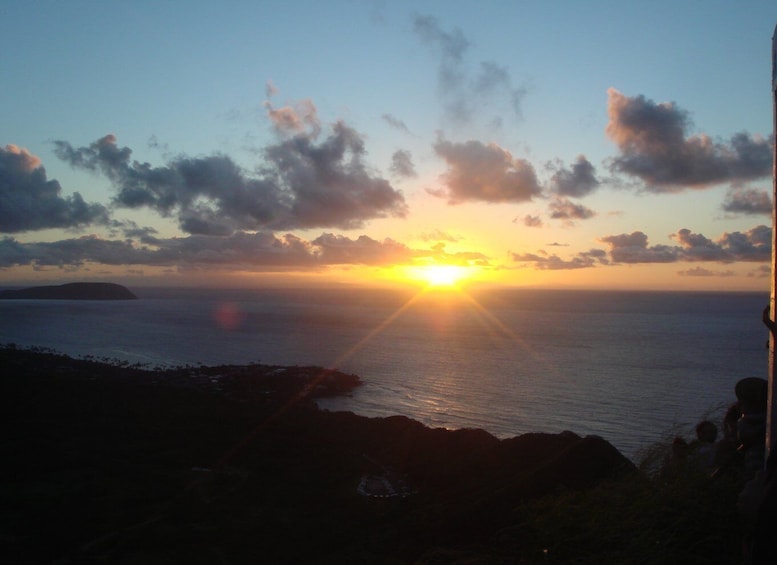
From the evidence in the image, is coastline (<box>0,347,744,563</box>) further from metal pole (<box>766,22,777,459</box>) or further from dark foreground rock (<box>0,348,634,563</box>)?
metal pole (<box>766,22,777,459</box>)

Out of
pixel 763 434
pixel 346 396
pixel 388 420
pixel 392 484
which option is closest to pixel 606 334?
pixel 346 396

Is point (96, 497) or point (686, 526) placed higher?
point (686, 526)

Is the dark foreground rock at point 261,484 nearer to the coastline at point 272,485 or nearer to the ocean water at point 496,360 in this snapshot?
the coastline at point 272,485

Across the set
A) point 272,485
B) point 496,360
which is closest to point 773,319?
point 272,485

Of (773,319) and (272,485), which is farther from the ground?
(773,319)

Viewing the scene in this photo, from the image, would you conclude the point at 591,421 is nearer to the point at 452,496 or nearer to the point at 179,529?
the point at 452,496

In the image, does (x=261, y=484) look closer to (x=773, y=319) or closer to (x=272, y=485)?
(x=272, y=485)

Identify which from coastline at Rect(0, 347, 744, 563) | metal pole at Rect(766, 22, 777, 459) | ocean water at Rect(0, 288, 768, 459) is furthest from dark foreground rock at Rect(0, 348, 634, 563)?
ocean water at Rect(0, 288, 768, 459)

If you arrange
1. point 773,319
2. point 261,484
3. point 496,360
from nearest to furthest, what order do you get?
point 773,319
point 261,484
point 496,360
